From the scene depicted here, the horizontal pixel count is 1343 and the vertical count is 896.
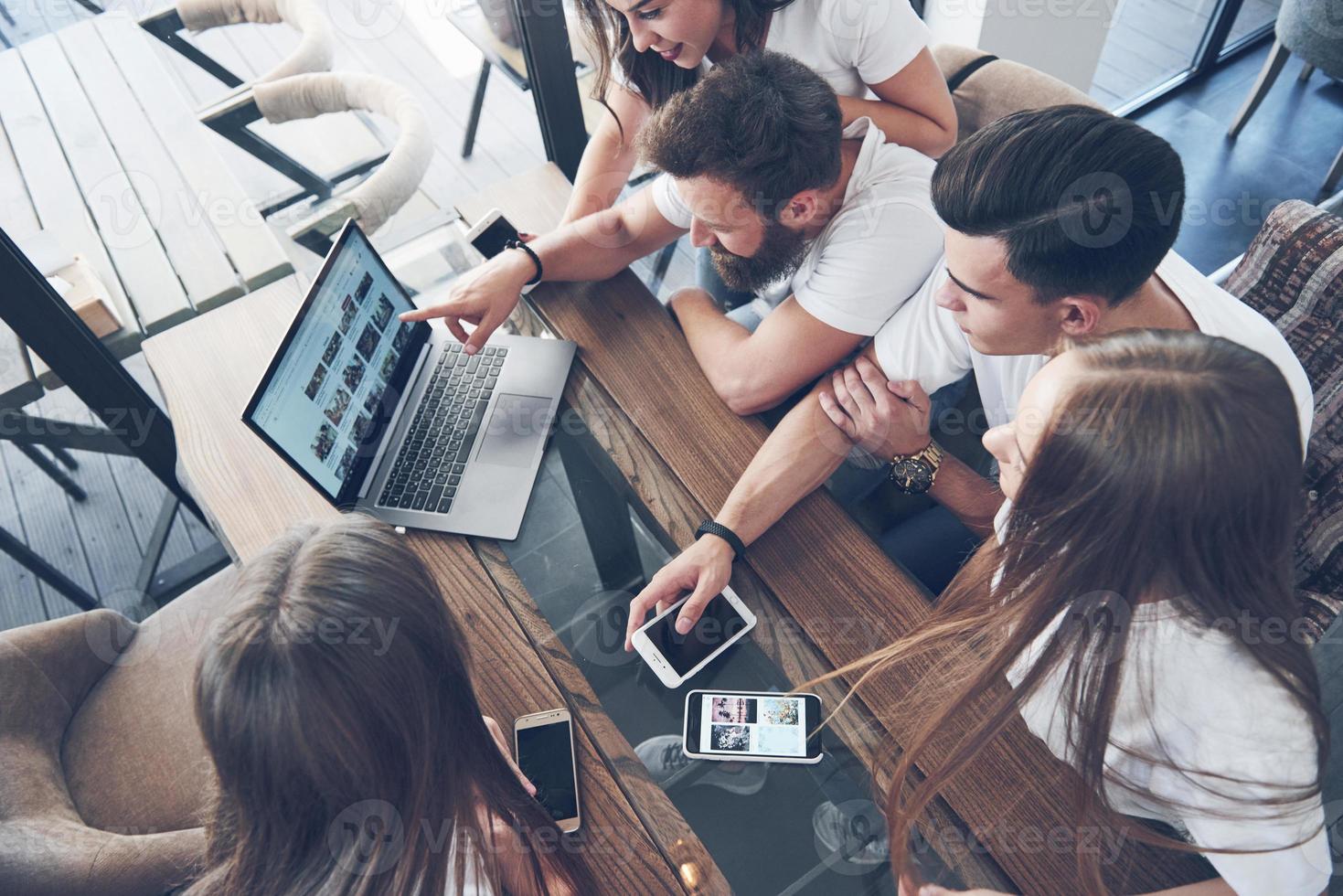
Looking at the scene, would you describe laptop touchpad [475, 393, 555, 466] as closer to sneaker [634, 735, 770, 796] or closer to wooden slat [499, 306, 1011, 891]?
wooden slat [499, 306, 1011, 891]

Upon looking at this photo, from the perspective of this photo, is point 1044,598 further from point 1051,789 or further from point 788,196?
point 788,196

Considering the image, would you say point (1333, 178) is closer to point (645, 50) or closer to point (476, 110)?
point (645, 50)

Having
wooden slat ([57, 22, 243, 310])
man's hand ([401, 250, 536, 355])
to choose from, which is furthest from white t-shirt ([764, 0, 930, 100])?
wooden slat ([57, 22, 243, 310])

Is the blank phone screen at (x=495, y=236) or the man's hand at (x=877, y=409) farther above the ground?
the blank phone screen at (x=495, y=236)

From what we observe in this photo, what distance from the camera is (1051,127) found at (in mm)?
1083

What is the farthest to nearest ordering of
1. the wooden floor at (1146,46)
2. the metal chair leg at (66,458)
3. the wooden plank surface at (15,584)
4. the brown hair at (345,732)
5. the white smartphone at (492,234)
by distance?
1. the wooden floor at (1146,46)
2. the metal chair leg at (66,458)
3. the wooden plank surface at (15,584)
4. the white smartphone at (492,234)
5. the brown hair at (345,732)

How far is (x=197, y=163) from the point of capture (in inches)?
80.1

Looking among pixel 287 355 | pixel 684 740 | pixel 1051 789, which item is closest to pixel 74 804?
pixel 287 355

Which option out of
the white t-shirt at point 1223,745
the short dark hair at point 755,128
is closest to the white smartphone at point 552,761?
the white t-shirt at point 1223,745

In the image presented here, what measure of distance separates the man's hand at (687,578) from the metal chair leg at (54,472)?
6.33ft

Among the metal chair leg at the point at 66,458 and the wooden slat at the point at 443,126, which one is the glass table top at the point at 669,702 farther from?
the metal chair leg at the point at 66,458

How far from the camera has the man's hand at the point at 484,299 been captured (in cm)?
142

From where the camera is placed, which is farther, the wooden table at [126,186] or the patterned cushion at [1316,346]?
the wooden table at [126,186]

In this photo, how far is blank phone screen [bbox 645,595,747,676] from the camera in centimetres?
109
